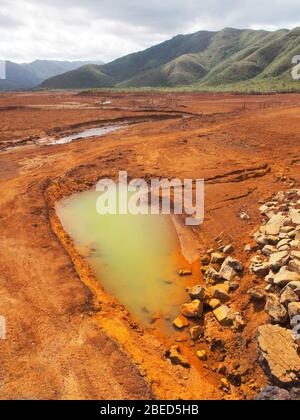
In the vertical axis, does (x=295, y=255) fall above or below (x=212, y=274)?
above

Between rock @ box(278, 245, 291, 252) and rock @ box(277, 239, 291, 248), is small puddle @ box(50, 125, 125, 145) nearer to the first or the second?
rock @ box(277, 239, 291, 248)

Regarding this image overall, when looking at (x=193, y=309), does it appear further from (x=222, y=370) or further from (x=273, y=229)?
(x=273, y=229)

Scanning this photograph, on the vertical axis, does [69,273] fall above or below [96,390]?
above

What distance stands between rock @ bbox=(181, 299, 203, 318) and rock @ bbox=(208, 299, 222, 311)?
0.85ft

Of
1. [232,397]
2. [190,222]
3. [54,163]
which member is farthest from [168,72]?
[232,397]

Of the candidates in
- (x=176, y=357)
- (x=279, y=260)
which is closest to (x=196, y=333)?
(x=176, y=357)

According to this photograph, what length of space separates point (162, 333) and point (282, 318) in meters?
2.30

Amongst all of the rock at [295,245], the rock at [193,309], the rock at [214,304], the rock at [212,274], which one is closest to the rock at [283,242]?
the rock at [295,245]

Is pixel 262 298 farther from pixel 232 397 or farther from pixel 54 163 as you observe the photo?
pixel 54 163

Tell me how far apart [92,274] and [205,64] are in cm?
10577

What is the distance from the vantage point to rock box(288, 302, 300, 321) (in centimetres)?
612

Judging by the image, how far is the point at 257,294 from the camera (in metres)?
7.15

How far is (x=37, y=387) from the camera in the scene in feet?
18.0

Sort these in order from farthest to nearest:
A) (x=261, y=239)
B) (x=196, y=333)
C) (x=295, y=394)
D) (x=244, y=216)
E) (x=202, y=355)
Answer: (x=244, y=216), (x=261, y=239), (x=196, y=333), (x=202, y=355), (x=295, y=394)
